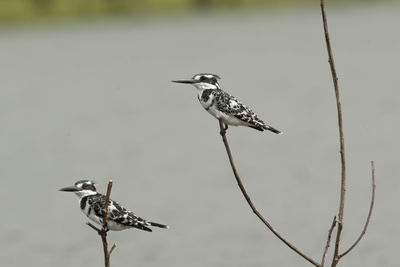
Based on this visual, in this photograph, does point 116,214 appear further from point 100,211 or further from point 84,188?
point 84,188

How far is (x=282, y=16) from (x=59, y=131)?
1168 inches

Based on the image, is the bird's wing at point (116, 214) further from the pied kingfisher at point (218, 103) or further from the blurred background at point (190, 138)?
the blurred background at point (190, 138)

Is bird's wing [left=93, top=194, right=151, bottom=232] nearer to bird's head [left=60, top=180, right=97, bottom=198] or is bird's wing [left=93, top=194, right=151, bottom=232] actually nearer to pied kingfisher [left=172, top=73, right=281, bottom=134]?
bird's head [left=60, top=180, right=97, bottom=198]

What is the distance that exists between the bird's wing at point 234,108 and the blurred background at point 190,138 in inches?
213

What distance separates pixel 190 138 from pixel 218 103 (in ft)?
55.1

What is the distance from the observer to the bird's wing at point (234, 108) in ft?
20.9

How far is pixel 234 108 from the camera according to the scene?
662 cm

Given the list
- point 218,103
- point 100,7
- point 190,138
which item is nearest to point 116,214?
point 218,103

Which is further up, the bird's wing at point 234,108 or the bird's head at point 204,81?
the bird's head at point 204,81

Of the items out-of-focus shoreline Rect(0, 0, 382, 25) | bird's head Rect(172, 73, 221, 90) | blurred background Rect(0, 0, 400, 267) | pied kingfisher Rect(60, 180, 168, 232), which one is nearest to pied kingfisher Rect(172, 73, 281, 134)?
bird's head Rect(172, 73, 221, 90)

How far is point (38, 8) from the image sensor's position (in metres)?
48.2

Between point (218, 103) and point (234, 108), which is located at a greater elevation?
point (218, 103)

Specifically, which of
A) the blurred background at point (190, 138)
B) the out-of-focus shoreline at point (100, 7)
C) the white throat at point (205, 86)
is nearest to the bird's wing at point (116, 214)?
A: the white throat at point (205, 86)

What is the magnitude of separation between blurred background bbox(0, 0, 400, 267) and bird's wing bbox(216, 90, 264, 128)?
5416 millimetres
